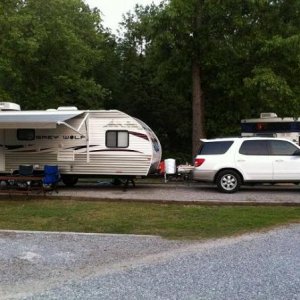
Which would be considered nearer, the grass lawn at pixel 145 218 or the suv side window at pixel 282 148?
the grass lawn at pixel 145 218

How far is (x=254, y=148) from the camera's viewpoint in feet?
52.4

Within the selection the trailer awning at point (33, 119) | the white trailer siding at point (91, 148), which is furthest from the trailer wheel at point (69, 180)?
the trailer awning at point (33, 119)

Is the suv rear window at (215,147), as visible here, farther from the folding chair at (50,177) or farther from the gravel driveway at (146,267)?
the gravel driveway at (146,267)

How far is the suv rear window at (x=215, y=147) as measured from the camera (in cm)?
1606

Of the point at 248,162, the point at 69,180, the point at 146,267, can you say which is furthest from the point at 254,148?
the point at 146,267

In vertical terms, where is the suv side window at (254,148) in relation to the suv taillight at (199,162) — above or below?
above

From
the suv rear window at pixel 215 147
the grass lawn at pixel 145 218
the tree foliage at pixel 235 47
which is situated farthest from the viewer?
the tree foliage at pixel 235 47

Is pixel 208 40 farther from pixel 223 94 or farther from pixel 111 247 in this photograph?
pixel 111 247

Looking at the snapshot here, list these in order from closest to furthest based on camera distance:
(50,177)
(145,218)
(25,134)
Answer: (145,218) < (50,177) < (25,134)

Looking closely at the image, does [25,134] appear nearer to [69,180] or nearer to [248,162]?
[69,180]

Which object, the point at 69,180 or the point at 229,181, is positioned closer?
the point at 229,181

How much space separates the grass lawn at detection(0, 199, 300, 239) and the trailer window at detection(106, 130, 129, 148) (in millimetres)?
3563

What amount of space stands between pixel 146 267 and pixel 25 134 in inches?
453

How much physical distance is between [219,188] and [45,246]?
27.7 ft
